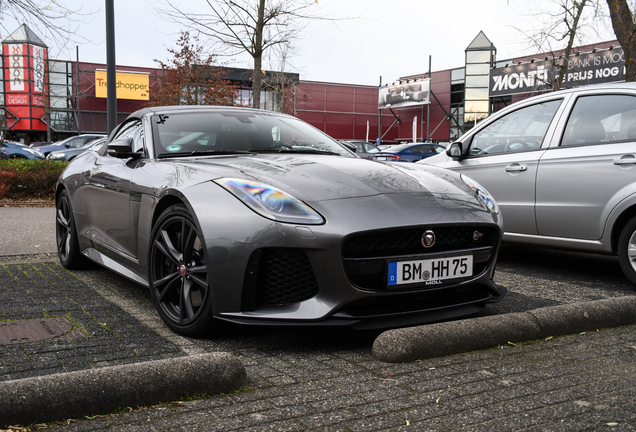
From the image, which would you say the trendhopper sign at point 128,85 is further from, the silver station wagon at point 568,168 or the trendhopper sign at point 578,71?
the silver station wagon at point 568,168

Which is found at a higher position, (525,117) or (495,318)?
(525,117)

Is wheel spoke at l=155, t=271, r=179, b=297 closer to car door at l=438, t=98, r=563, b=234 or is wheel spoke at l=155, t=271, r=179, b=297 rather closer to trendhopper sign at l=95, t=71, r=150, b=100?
car door at l=438, t=98, r=563, b=234

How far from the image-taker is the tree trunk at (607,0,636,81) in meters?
9.18

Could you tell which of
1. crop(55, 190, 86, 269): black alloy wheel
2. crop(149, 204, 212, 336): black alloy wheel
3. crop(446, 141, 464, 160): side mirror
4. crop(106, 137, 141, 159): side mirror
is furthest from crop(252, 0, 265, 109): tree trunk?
crop(149, 204, 212, 336): black alloy wheel

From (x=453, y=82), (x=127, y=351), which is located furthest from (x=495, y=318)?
(x=453, y=82)

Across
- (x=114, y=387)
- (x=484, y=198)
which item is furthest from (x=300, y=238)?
(x=484, y=198)

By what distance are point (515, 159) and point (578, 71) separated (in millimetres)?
25005

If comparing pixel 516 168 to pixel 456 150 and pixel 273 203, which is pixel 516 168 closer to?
pixel 456 150

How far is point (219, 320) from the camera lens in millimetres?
3311

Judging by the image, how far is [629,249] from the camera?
486 centimetres

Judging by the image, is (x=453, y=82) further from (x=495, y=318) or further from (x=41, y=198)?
(x=495, y=318)

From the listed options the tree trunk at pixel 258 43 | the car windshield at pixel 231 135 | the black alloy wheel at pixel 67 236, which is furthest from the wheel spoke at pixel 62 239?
the tree trunk at pixel 258 43

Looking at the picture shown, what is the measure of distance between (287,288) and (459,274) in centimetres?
97

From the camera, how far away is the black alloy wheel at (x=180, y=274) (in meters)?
3.36
